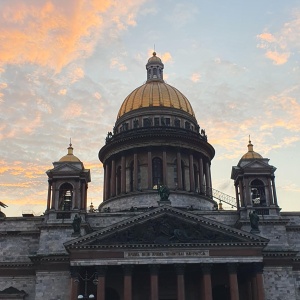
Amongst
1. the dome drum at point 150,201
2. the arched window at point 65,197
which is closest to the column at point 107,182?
the dome drum at point 150,201

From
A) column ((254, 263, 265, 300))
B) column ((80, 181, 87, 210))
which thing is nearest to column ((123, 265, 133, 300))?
column ((80, 181, 87, 210))

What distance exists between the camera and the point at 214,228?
44.6m

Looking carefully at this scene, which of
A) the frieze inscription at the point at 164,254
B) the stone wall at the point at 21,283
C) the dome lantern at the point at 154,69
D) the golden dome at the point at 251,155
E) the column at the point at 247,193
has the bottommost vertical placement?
the stone wall at the point at 21,283

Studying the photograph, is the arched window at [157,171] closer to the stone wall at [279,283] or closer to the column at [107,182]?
the column at [107,182]

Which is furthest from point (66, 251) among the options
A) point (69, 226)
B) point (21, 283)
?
point (21, 283)

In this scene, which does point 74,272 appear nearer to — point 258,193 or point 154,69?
point 258,193

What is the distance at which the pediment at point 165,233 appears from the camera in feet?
144

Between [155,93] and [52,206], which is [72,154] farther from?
[155,93]

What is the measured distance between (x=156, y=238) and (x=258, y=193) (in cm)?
1345

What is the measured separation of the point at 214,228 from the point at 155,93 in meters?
26.4

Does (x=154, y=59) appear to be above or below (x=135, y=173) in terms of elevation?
above

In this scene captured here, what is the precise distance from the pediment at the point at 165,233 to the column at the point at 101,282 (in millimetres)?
1890

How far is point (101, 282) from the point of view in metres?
43.0

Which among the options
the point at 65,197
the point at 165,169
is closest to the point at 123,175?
the point at 165,169
